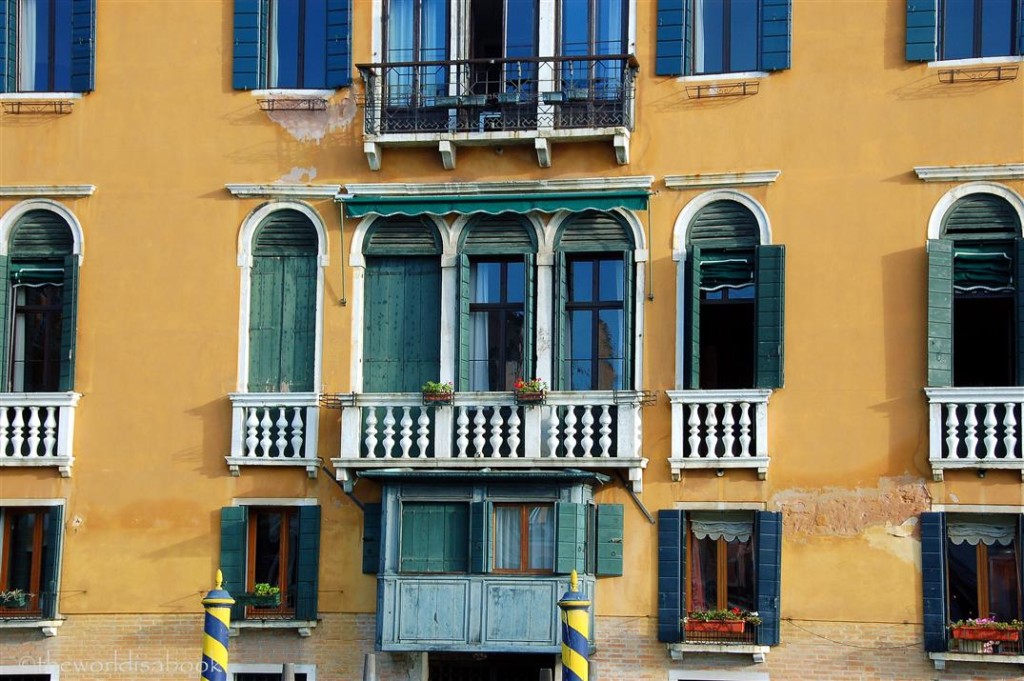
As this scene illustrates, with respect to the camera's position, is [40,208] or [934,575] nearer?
[934,575]

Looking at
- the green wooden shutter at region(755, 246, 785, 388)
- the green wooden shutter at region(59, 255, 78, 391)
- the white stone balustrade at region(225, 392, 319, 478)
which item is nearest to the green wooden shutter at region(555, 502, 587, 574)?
the green wooden shutter at region(755, 246, 785, 388)

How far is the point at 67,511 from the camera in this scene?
2506 cm

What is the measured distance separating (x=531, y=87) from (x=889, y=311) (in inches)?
201

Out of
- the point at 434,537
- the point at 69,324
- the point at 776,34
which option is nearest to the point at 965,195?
the point at 776,34

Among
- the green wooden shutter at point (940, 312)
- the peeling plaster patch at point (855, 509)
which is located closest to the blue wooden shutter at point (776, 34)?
the green wooden shutter at point (940, 312)

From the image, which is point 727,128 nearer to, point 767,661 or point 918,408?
point 918,408

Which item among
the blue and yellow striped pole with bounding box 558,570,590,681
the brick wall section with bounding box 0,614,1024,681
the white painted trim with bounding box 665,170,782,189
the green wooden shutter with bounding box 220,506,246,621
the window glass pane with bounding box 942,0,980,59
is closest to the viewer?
the blue and yellow striped pole with bounding box 558,570,590,681

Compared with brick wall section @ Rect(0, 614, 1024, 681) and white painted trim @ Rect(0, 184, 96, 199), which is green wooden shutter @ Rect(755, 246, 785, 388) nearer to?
brick wall section @ Rect(0, 614, 1024, 681)

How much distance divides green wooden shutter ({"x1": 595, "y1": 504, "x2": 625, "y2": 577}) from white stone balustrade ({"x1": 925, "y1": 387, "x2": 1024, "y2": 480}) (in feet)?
12.1

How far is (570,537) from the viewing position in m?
23.5

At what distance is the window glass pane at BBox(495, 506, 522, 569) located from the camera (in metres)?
23.8

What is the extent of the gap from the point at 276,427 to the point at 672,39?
264 inches

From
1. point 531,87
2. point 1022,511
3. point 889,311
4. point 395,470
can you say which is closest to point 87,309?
point 395,470

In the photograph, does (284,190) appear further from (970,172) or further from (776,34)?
(970,172)
